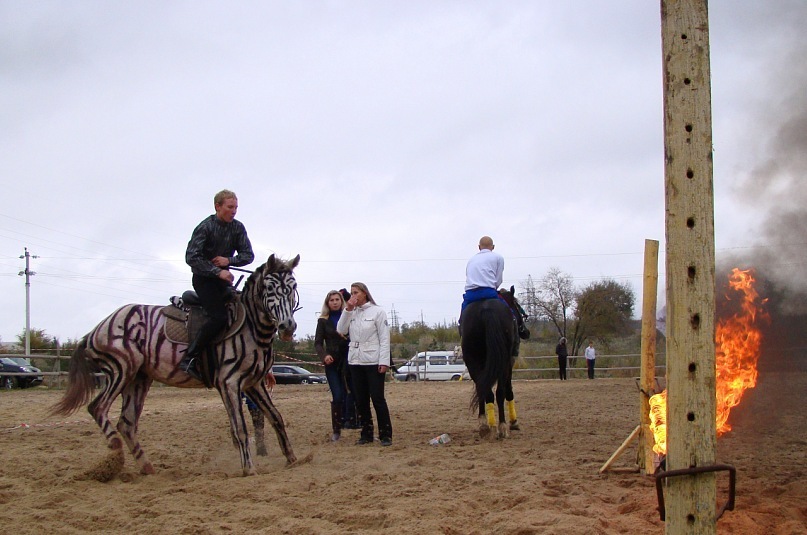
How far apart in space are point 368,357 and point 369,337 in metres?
0.25

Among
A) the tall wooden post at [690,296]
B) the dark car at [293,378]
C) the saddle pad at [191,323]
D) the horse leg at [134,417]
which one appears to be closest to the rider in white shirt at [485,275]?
the saddle pad at [191,323]

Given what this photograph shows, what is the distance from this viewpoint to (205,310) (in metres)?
7.20

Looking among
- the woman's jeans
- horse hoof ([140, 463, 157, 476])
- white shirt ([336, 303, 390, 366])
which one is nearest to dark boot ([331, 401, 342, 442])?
the woman's jeans

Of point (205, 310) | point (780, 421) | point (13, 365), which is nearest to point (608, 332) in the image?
point (13, 365)

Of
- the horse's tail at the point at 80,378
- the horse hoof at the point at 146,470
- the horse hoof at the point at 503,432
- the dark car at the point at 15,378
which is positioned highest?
the horse's tail at the point at 80,378

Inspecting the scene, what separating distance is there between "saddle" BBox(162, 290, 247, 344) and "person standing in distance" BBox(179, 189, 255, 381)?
0.09 meters

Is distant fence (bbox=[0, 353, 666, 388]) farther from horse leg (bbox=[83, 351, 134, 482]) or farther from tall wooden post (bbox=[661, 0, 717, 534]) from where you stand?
tall wooden post (bbox=[661, 0, 717, 534])

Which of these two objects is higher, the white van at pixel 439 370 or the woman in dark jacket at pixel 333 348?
the woman in dark jacket at pixel 333 348

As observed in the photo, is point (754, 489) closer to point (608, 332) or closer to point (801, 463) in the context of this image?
point (801, 463)

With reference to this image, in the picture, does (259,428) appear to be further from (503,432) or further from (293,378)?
(293,378)

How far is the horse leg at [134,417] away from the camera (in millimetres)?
7039

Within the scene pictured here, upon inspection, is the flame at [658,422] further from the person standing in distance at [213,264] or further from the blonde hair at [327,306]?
the blonde hair at [327,306]

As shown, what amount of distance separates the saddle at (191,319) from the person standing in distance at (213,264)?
85mm

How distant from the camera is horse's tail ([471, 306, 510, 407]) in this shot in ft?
27.6
